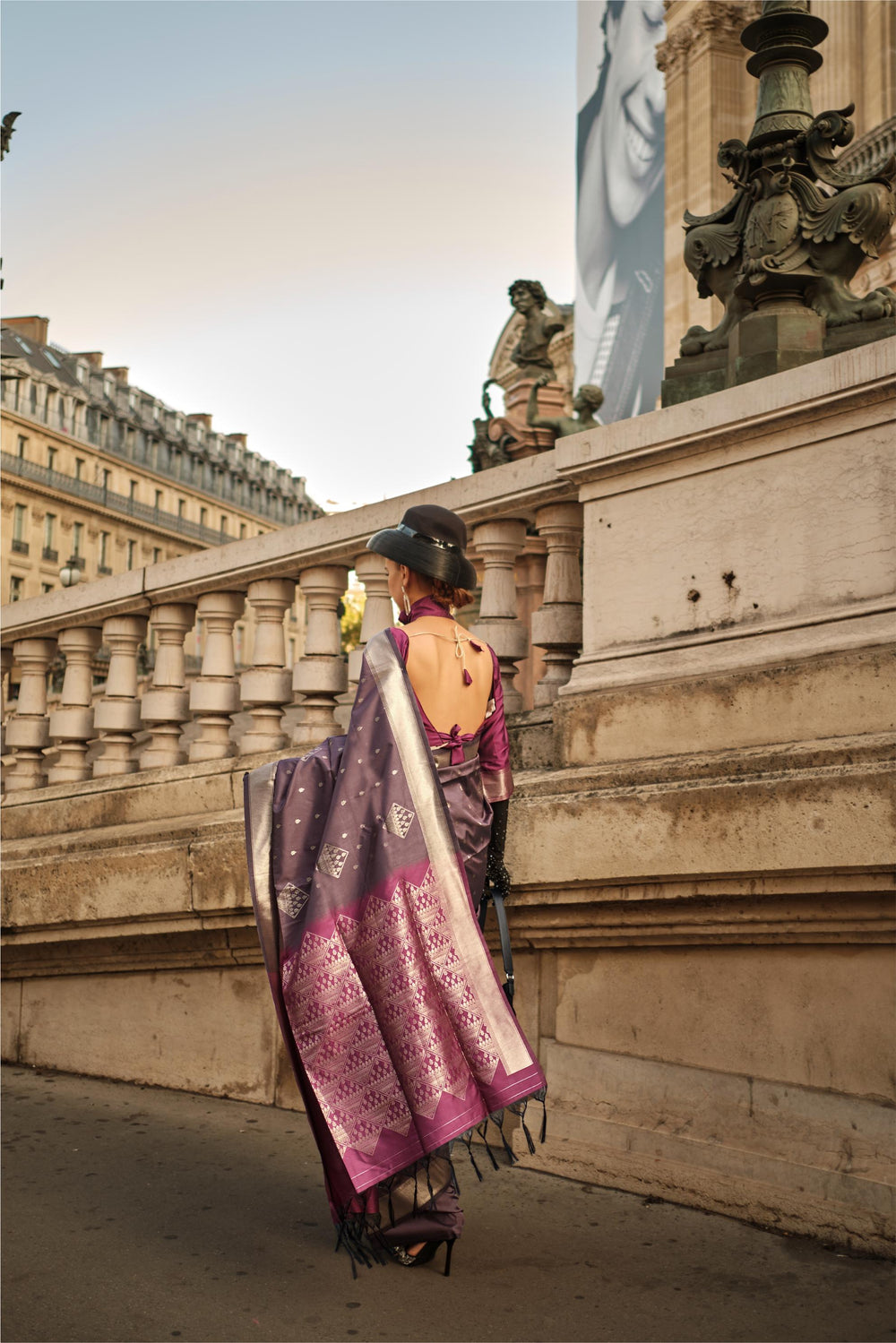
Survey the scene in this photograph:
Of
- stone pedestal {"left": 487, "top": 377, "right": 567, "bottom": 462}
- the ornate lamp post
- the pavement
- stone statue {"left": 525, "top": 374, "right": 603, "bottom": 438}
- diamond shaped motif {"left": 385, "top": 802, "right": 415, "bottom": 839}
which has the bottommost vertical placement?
the pavement

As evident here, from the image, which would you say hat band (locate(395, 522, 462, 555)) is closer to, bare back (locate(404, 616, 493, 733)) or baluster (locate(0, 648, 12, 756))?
bare back (locate(404, 616, 493, 733))

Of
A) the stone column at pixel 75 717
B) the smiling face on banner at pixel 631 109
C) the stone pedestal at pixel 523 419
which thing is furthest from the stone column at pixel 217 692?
the smiling face on banner at pixel 631 109

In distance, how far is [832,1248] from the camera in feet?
10.7

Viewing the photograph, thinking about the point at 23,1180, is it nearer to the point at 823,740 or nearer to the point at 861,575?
the point at 823,740

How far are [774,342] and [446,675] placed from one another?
1761 mm

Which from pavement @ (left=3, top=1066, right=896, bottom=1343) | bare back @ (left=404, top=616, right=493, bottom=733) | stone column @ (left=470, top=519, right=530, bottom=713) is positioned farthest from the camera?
stone column @ (left=470, top=519, right=530, bottom=713)

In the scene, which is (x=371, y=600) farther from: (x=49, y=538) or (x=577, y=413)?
(x=49, y=538)

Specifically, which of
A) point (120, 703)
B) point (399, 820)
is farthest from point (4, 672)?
point (399, 820)

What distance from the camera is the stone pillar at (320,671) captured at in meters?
5.30

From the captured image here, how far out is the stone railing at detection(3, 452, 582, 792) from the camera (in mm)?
4828

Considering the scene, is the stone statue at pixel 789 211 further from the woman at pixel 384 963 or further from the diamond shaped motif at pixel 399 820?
the diamond shaped motif at pixel 399 820

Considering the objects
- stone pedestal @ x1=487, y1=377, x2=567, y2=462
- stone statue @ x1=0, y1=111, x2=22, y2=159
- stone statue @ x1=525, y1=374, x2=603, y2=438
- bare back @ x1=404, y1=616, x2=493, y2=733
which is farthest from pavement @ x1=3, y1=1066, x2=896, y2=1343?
stone pedestal @ x1=487, y1=377, x2=567, y2=462

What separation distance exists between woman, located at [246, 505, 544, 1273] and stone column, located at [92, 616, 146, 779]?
2.87 meters

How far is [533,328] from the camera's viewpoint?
16.7 meters
